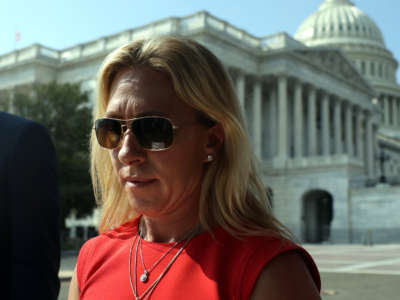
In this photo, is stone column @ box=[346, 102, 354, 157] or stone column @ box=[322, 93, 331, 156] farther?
stone column @ box=[346, 102, 354, 157]

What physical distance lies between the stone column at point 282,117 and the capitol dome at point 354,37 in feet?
191

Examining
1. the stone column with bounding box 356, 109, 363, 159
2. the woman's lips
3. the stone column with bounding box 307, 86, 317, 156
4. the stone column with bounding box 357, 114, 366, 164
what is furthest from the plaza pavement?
the stone column with bounding box 357, 114, 366, 164

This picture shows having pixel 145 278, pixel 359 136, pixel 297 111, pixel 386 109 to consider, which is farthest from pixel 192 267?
pixel 386 109

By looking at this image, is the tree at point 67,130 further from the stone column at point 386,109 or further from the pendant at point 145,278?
the stone column at point 386,109

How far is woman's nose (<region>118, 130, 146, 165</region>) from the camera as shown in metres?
2.80

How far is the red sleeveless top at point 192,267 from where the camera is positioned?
2.38m

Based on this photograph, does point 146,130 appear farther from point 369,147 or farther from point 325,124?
point 369,147

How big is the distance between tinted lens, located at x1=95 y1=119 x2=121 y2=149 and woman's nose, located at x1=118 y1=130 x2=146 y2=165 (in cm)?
9

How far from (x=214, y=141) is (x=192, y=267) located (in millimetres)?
684

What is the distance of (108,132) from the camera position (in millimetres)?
2934

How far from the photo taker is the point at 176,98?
9.25 feet

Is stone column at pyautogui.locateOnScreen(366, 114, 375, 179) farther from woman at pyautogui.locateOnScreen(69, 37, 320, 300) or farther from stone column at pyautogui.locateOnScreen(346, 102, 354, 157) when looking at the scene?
woman at pyautogui.locateOnScreen(69, 37, 320, 300)

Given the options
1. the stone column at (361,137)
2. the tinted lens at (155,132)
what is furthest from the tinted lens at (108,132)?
the stone column at (361,137)

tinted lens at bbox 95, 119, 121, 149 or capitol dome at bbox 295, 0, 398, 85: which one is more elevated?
capitol dome at bbox 295, 0, 398, 85
